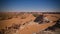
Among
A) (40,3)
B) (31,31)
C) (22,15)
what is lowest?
(31,31)

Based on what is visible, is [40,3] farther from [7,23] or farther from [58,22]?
[7,23]

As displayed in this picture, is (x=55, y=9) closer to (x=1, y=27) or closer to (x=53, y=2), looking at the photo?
(x=53, y=2)

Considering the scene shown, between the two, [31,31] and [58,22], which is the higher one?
[58,22]

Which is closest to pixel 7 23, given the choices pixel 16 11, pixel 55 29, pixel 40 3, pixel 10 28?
pixel 10 28

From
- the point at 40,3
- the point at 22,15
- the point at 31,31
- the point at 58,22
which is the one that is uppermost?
the point at 40,3

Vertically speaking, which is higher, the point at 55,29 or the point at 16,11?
the point at 16,11

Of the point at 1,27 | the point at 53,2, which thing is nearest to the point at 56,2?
the point at 53,2
